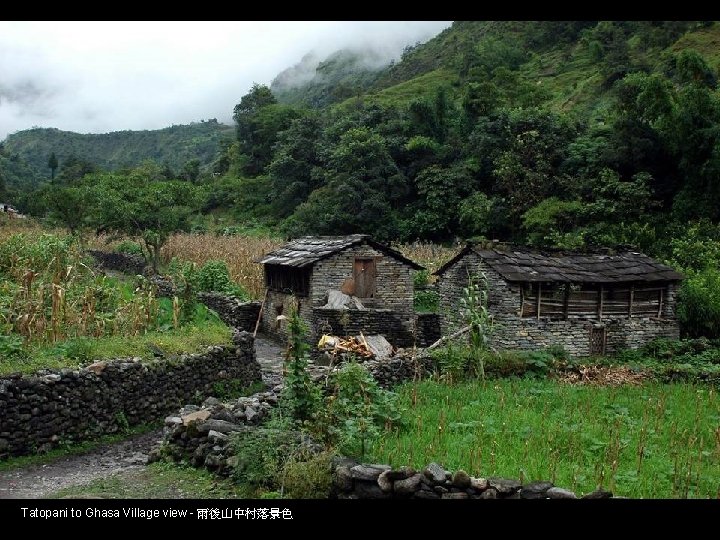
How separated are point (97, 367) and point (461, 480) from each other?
7.32 meters

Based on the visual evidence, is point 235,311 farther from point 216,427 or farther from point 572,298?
point 216,427

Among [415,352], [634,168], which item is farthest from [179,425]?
[634,168]

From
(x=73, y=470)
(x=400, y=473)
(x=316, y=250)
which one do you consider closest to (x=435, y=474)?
(x=400, y=473)

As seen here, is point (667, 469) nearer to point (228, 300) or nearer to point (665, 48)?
point (228, 300)

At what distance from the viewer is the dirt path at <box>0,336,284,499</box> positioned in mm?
9391

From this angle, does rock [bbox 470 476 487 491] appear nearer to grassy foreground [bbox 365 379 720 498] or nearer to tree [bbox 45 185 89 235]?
grassy foreground [bbox 365 379 720 498]

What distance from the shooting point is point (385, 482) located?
7.81m

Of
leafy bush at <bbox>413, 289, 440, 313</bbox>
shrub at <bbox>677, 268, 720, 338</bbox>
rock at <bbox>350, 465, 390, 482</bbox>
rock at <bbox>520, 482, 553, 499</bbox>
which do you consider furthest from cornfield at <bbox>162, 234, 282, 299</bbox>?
rock at <bbox>520, 482, 553, 499</bbox>

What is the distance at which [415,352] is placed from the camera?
1591 centimetres

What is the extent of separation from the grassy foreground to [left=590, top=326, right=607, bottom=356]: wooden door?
648 centimetres

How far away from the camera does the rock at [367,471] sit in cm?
788

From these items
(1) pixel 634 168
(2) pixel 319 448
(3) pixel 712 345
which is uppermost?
(1) pixel 634 168

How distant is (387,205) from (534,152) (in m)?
9.57

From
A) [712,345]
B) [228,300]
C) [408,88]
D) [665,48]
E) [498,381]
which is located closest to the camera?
[498,381]
